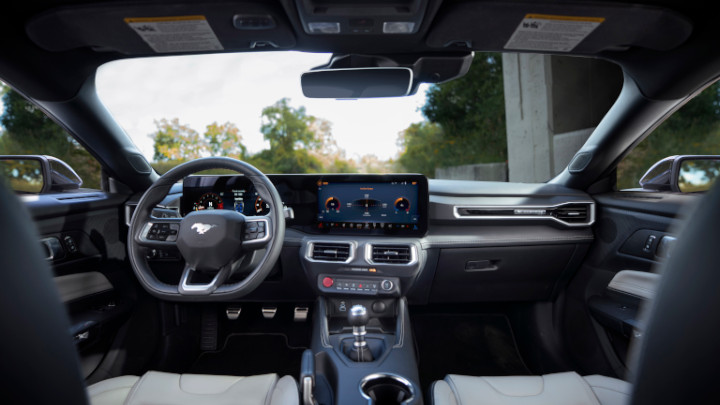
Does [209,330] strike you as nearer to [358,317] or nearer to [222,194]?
[222,194]

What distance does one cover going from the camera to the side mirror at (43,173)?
7.52ft

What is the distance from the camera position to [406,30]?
2.10 m

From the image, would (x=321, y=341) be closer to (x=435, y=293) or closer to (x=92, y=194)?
(x=435, y=293)

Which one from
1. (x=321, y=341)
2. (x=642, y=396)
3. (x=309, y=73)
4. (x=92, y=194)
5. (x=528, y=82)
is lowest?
(x=321, y=341)

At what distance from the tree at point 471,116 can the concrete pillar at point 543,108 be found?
51 centimetres

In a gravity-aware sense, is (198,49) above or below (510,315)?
above

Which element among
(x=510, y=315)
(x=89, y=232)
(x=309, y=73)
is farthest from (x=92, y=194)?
(x=510, y=315)

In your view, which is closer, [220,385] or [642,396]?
[642,396]

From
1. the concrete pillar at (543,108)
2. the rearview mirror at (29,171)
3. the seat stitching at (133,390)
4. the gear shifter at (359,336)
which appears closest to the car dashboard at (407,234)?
the gear shifter at (359,336)

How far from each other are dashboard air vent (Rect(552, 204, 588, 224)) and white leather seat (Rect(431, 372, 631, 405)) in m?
1.15

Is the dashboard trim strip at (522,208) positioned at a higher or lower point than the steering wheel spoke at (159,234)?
lower

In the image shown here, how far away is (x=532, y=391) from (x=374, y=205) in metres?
1.33

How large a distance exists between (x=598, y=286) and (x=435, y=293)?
1038mm

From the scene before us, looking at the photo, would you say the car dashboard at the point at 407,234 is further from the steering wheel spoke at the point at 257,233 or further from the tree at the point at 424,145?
the tree at the point at 424,145
